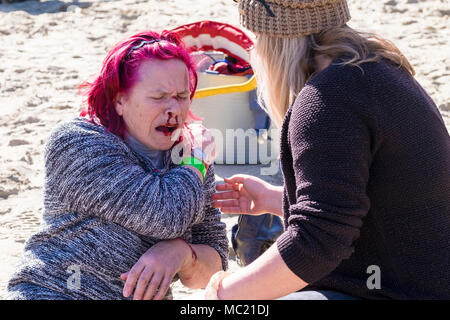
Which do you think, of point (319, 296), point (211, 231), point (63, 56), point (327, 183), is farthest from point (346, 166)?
point (63, 56)

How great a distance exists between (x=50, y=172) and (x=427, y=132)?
990mm

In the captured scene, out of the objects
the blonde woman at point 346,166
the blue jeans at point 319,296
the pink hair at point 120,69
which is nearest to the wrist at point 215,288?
the blonde woman at point 346,166

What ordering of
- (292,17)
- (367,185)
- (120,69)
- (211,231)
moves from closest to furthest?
(367,185) → (292,17) → (120,69) → (211,231)

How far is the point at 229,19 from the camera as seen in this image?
6590 millimetres

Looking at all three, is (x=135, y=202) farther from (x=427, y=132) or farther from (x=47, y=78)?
(x=47, y=78)

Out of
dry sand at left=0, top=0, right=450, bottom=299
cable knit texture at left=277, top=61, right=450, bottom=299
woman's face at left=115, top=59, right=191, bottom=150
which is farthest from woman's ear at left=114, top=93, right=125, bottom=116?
dry sand at left=0, top=0, right=450, bottom=299

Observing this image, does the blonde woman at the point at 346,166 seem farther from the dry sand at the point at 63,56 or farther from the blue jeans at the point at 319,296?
the dry sand at the point at 63,56

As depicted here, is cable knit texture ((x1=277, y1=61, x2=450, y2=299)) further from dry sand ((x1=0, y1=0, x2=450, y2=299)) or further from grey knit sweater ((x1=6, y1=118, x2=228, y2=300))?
dry sand ((x1=0, y1=0, x2=450, y2=299))

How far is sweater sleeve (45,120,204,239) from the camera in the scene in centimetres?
182

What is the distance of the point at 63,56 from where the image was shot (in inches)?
241

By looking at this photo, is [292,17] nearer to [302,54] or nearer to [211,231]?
[302,54]

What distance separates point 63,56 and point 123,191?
4.57 meters

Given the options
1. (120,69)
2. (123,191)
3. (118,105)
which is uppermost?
(120,69)

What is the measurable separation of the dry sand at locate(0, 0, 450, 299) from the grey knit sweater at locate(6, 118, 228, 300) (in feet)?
2.73
